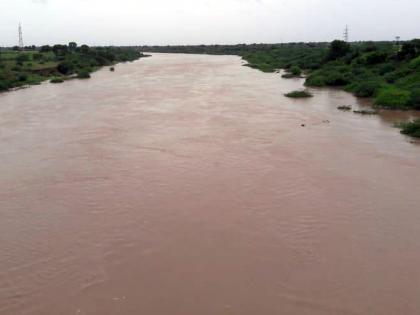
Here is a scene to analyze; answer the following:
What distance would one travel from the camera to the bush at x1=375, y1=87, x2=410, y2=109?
16.1m

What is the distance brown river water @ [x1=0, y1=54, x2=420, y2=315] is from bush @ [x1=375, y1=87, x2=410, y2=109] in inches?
106

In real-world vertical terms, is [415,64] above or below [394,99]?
above

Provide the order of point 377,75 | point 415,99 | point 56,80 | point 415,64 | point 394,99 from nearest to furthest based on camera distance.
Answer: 1. point 415,99
2. point 394,99
3. point 415,64
4. point 377,75
5. point 56,80

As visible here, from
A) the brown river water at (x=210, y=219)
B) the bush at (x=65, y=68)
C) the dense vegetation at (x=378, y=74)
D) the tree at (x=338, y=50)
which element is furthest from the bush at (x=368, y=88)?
the bush at (x=65, y=68)

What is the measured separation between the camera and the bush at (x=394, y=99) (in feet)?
53.0

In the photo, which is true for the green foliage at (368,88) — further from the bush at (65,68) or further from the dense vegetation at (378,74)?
the bush at (65,68)

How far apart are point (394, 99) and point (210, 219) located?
12.4m

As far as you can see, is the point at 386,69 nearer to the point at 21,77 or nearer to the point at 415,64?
the point at 415,64

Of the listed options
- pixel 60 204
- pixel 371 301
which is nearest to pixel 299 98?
pixel 60 204

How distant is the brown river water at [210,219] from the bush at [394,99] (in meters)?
2.68

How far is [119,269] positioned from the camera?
215 inches

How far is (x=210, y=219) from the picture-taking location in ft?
22.8

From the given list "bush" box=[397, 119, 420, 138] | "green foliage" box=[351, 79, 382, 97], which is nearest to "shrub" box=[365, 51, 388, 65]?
"green foliage" box=[351, 79, 382, 97]

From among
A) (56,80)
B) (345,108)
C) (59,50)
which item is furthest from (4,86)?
(59,50)
